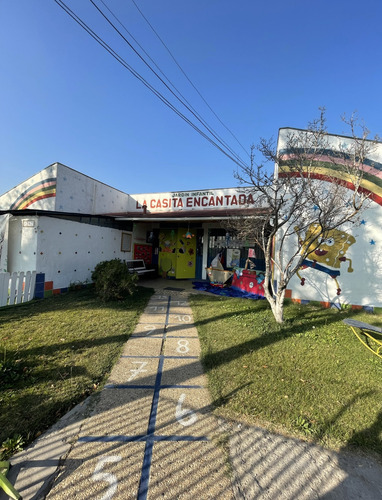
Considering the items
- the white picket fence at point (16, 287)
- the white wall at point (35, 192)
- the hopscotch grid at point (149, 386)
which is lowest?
the hopscotch grid at point (149, 386)

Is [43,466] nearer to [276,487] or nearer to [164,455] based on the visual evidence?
[164,455]

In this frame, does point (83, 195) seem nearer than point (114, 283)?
No

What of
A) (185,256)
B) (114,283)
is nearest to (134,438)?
(114,283)

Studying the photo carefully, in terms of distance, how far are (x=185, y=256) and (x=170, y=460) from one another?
10.5 metres

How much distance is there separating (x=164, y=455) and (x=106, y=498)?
1.77 feet


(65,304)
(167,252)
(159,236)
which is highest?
(159,236)

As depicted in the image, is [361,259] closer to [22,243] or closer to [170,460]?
[170,460]

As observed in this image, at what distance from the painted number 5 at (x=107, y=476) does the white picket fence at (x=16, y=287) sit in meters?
5.93

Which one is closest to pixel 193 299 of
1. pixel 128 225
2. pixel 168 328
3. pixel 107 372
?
pixel 168 328

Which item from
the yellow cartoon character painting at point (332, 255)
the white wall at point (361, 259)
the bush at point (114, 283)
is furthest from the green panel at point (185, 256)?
the yellow cartoon character painting at point (332, 255)

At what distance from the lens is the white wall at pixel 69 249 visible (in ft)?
24.3

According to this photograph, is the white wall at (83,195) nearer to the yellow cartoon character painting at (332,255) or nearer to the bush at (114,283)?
the bush at (114,283)

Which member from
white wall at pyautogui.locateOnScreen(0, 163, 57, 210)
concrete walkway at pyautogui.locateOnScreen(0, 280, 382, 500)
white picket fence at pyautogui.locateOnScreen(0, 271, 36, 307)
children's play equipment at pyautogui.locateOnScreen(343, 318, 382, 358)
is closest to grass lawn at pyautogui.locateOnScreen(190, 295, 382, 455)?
children's play equipment at pyautogui.locateOnScreen(343, 318, 382, 358)

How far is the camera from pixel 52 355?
12.3ft
